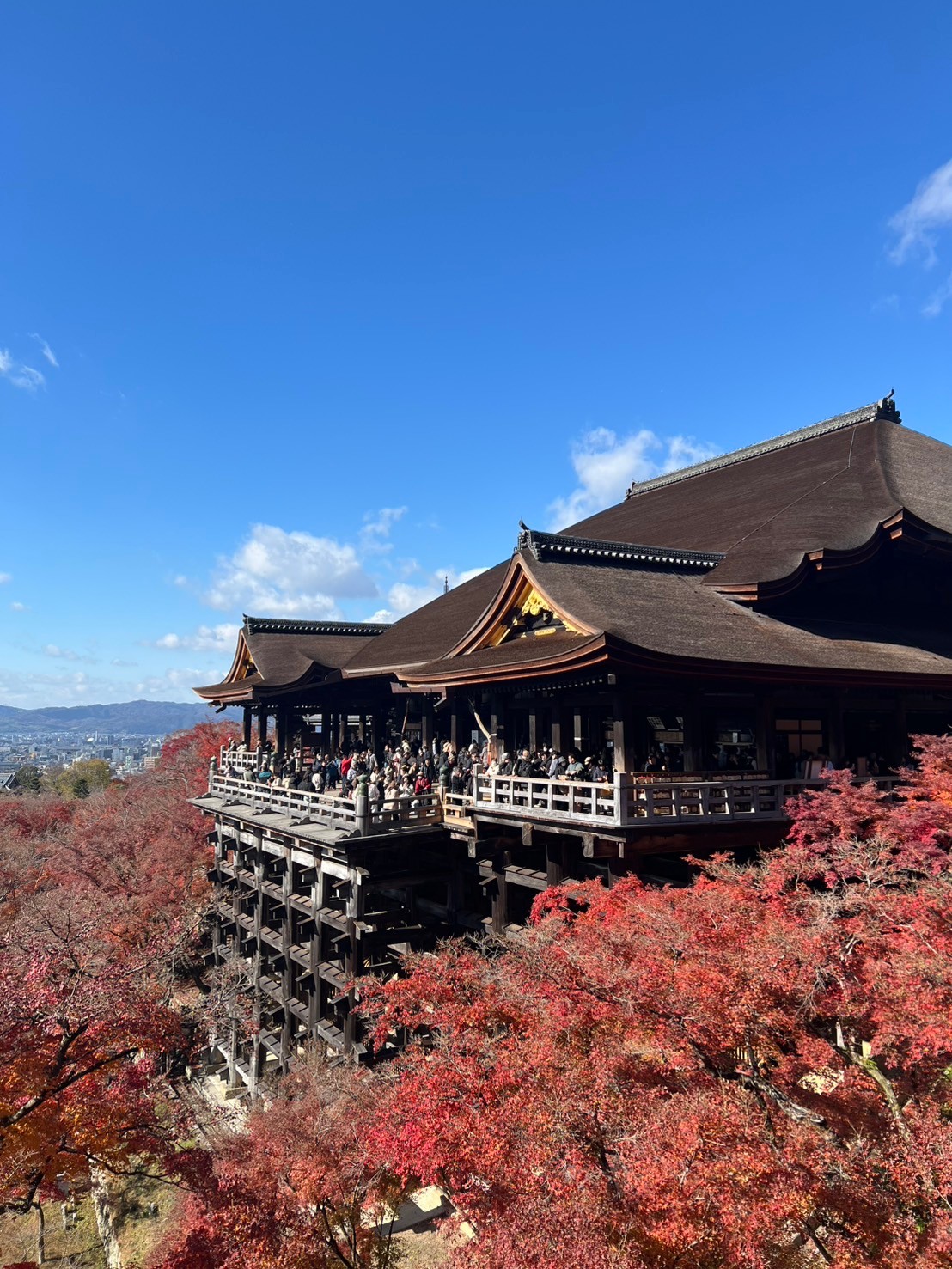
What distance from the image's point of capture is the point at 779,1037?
7.52 metres

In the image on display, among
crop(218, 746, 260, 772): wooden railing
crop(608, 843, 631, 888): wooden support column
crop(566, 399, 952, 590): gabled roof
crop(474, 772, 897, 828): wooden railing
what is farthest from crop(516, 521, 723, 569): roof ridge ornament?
crop(218, 746, 260, 772): wooden railing

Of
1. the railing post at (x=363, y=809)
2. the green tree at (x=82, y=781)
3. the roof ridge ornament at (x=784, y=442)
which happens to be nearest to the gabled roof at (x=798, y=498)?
the roof ridge ornament at (x=784, y=442)

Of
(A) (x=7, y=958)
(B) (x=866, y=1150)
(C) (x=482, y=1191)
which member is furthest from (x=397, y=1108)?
(A) (x=7, y=958)

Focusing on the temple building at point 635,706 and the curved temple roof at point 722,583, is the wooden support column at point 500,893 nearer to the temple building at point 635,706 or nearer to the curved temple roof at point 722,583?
the temple building at point 635,706

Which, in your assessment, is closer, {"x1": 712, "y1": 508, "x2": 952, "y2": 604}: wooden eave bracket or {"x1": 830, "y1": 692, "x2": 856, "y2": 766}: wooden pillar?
{"x1": 830, "y1": 692, "x2": 856, "y2": 766}: wooden pillar

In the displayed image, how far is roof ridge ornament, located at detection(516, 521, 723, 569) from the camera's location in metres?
15.5

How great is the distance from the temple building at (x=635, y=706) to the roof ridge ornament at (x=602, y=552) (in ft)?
0.19

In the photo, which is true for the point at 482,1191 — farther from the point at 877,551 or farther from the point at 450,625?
the point at 450,625

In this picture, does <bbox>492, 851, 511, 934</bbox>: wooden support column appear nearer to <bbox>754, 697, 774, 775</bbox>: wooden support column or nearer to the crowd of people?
the crowd of people

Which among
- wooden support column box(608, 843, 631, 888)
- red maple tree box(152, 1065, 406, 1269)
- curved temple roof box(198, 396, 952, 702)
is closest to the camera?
red maple tree box(152, 1065, 406, 1269)

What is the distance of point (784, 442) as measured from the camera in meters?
27.3

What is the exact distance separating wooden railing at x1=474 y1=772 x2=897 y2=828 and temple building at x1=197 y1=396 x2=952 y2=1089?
47mm

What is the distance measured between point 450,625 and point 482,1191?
1690cm

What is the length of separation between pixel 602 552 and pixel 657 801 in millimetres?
6336
